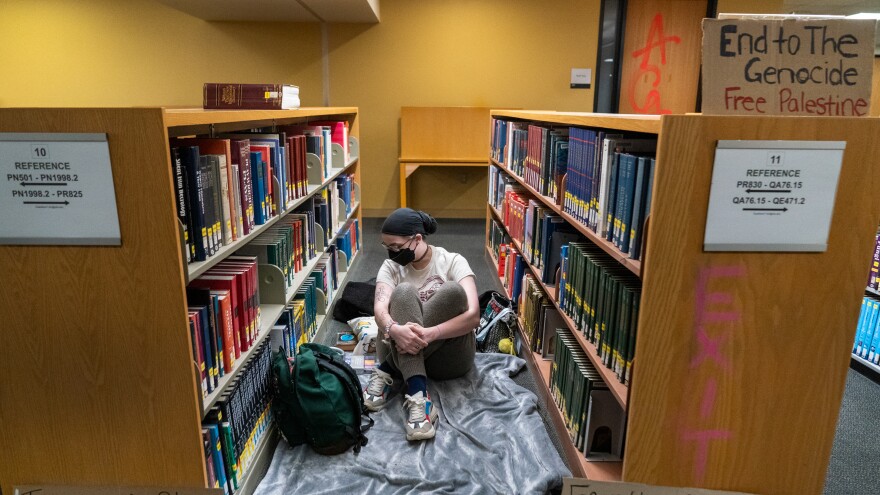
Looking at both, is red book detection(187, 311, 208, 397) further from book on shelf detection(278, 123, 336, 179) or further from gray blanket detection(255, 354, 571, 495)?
book on shelf detection(278, 123, 336, 179)

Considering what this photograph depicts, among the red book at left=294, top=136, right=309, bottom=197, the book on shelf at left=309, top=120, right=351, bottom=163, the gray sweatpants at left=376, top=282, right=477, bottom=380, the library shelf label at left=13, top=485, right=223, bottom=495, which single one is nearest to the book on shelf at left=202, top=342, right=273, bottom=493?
the library shelf label at left=13, top=485, right=223, bottom=495

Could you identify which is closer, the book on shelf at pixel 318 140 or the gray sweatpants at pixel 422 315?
the gray sweatpants at pixel 422 315

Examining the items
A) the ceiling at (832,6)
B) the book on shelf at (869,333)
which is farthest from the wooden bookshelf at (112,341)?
the ceiling at (832,6)

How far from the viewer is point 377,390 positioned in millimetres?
2248

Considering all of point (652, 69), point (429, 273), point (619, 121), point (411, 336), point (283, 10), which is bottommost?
point (411, 336)

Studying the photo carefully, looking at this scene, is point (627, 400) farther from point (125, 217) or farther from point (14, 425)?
point (14, 425)

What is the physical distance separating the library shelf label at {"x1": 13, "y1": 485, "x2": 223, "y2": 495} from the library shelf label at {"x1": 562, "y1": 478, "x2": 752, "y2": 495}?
0.95 metres

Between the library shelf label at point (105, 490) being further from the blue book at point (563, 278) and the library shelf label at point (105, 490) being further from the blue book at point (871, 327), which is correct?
the blue book at point (871, 327)

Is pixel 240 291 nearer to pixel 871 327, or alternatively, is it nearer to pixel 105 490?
pixel 105 490

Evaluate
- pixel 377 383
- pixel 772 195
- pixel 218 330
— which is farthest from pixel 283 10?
pixel 772 195

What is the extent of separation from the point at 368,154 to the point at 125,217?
5.10 metres

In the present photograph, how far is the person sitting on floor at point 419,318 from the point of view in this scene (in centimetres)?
213

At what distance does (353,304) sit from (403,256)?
1.06 metres

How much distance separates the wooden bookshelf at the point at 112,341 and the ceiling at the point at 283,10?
3.75 m
